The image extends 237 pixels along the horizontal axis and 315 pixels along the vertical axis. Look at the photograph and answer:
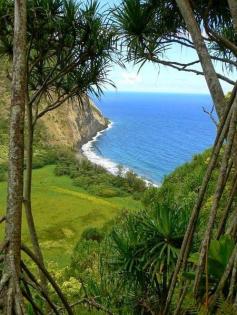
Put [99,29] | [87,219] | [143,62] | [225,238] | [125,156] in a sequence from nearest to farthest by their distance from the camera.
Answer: [225,238] < [143,62] < [99,29] < [87,219] < [125,156]

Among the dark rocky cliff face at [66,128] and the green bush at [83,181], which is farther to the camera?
the dark rocky cliff face at [66,128]

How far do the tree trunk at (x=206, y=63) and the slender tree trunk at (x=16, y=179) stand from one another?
137 centimetres

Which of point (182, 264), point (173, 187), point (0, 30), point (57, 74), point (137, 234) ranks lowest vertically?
point (173, 187)

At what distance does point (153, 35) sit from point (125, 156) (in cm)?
5798

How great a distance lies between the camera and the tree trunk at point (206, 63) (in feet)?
10.1

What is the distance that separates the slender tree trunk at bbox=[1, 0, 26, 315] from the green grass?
16640mm

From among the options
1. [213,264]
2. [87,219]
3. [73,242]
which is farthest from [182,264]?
[87,219]

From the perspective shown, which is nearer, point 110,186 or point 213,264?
point 213,264

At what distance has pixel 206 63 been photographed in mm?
3195

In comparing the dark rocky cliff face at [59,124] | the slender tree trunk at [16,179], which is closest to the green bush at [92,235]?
the slender tree trunk at [16,179]

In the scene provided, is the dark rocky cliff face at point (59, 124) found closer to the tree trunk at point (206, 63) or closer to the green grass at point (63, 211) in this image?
the green grass at point (63, 211)

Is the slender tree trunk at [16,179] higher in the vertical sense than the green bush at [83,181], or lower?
higher

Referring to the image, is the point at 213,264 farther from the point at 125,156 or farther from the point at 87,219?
the point at 125,156

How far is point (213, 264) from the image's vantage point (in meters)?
2.35
